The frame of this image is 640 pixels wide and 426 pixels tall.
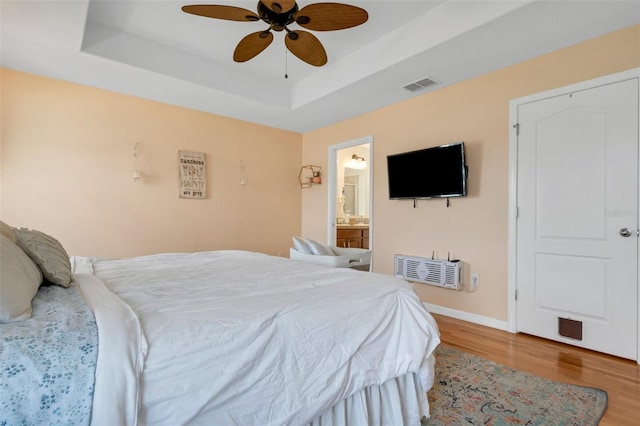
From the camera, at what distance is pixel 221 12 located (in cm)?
207

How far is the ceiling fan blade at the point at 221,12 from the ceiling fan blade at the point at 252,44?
177 millimetres

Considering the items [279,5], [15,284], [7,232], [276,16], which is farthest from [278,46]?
[15,284]

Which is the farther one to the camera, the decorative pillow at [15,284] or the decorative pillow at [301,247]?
the decorative pillow at [301,247]

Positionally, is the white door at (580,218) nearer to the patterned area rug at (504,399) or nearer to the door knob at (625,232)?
the door knob at (625,232)

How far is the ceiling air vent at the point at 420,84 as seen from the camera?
3.39 meters

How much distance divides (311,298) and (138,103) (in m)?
3.78

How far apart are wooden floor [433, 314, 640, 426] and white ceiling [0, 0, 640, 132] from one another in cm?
252

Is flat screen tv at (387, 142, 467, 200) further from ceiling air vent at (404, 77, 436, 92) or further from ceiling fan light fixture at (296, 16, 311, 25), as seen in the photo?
ceiling fan light fixture at (296, 16, 311, 25)

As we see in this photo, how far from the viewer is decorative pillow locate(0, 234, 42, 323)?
90cm

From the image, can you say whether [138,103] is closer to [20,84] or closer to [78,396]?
[20,84]

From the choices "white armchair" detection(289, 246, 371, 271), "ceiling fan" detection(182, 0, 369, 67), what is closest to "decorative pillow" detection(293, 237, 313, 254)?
"white armchair" detection(289, 246, 371, 271)

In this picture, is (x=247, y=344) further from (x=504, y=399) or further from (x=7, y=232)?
(x=504, y=399)

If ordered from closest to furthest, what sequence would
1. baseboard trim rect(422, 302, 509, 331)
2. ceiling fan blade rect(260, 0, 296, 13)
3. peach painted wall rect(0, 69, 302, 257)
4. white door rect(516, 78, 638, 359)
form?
ceiling fan blade rect(260, 0, 296, 13) < white door rect(516, 78, 638, 359) < baseboard trim rect(422, 302, 509, 331) < peach painted wall rect(0, 69, 302, 257)

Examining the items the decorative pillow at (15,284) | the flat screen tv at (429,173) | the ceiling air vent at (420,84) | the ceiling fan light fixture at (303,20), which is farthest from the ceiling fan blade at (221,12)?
the flat screen tv at (429,173)
